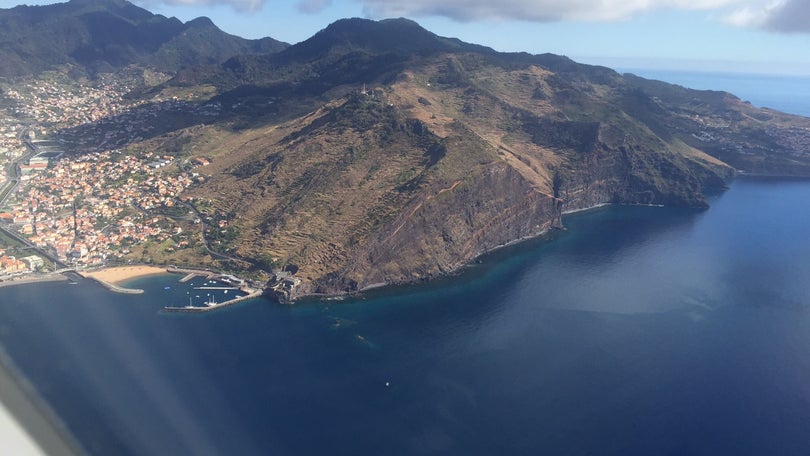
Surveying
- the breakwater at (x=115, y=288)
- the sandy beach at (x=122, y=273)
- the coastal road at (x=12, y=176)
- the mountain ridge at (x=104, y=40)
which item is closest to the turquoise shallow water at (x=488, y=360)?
the breakwater at (x=115, y=288)

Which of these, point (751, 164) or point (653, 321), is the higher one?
point (751, 164)

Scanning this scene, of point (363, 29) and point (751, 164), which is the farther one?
point (363, 29)

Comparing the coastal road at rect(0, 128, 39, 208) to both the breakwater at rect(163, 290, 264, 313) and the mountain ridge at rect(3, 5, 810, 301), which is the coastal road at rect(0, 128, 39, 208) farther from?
the breakwater at rect(163, 290, 264, 313)

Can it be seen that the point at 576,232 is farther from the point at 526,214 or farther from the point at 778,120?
the point at 778,120

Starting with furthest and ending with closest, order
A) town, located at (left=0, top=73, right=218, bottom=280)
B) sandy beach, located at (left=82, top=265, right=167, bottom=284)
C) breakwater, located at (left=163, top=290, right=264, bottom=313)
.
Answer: sandy beach, located at (left=82, top=265, right=167, bottom=284) → town, located at (left=0, top=73, right=218, bottom=280) → breakwater, located at (left=163, top=290, right=264, bottom=313)

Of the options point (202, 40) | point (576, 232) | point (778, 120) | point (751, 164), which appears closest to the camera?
point (576, 232)

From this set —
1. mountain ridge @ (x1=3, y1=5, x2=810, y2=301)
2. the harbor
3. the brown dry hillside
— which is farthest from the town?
the harbor

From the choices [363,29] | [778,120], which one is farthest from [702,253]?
[363,29]
